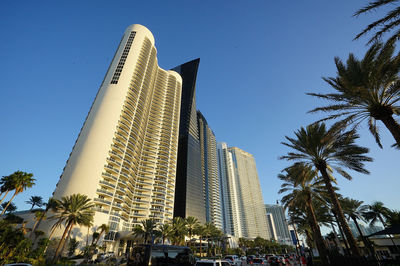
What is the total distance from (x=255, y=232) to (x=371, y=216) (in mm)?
145347

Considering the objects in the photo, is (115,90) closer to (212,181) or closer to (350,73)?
(350,73)

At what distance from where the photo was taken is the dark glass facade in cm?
9000

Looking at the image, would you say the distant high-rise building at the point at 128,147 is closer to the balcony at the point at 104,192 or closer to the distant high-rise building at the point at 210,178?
the balcony at the point at 104,192

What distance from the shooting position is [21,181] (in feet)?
107

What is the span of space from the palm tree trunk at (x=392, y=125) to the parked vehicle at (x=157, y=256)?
1817 cm

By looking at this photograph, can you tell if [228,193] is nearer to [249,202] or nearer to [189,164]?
[249,202]

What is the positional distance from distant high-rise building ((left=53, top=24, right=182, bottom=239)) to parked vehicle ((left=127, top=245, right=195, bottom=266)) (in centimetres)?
3421

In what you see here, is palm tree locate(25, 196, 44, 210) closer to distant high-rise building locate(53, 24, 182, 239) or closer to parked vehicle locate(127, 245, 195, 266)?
distant high-rise building locate(53, 24, 182, 239)

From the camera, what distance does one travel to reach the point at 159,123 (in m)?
87.4

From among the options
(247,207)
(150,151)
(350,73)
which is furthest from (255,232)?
(350,73)

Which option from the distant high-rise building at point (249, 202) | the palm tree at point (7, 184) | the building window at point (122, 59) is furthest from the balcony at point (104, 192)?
Answer: the distant high-rise building at point (249, 202)

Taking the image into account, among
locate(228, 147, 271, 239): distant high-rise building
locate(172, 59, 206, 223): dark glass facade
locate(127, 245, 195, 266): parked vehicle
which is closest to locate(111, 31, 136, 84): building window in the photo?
locate(172, 59, 206, 223): dark glass facade

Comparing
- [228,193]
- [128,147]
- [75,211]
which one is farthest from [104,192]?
[228,193]

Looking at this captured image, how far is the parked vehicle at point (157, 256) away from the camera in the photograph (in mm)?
14652
